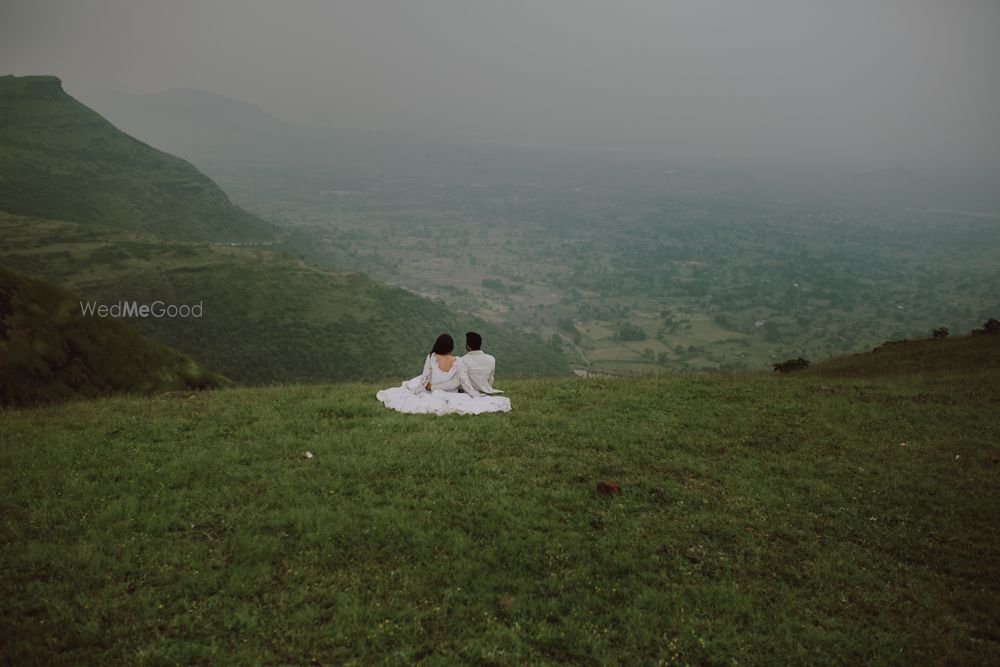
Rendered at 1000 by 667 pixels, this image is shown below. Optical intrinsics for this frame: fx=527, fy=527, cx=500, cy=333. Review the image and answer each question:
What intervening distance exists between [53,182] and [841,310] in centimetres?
25132

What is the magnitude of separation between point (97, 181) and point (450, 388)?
648ft

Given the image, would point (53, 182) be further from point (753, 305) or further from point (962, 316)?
point (962, 316)

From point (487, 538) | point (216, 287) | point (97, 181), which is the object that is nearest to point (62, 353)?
point (487, 538)

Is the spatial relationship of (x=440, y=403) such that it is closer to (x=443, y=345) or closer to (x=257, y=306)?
(x=443, y=345)

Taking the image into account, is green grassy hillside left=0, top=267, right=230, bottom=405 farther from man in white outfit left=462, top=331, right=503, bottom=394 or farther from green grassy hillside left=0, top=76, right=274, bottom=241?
green grassy hillside left=0, top=76, right=274, bottom=241

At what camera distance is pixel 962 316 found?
157m

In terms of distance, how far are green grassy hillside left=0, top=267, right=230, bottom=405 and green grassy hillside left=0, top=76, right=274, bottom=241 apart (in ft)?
498

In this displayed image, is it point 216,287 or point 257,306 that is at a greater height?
point 216,287

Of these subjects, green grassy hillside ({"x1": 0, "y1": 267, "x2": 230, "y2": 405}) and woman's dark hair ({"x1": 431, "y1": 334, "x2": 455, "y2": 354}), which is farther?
green grassy hillside ({"x1": 0, "y1": 267, "x2": 230, "y2": 405})

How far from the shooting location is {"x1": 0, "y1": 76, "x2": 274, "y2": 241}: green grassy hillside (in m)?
143

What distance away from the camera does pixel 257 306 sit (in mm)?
84812

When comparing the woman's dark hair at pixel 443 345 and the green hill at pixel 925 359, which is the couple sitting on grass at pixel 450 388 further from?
the green hill at pixel 925 359

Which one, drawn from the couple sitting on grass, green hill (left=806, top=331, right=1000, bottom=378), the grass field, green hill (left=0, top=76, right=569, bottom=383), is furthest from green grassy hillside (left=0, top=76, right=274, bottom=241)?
green hill (left=806, top=331, right=1000, bottom=378)

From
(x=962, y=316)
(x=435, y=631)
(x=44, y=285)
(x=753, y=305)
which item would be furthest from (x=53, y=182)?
(x=962, y=316)
